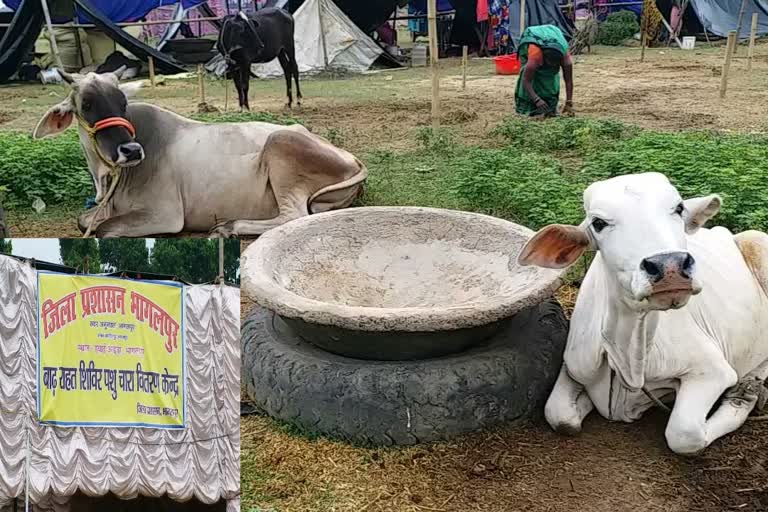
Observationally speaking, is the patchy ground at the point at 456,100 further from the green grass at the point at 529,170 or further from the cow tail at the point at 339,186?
the cow tail at the point at 339,186

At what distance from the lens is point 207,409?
68.2 inches

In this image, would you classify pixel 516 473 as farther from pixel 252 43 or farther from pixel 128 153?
pixel 252 43

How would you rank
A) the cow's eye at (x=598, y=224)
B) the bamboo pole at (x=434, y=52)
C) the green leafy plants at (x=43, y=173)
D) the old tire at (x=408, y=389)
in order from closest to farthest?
the cow's eye at (x=598, y=224) < the old tire at (x=408, y=389) < the green leafy plants at (x=43, y=173) < the bamboo pole at (x=434, y=52)

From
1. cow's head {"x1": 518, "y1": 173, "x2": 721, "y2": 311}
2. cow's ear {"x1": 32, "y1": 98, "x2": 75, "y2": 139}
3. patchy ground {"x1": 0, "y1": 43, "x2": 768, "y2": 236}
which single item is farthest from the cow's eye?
patchy ground {"x1": 0, "y1": 43, "x2": 768, "y2": 236}

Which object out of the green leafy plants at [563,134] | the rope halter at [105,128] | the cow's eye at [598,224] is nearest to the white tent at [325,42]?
the green leafy plants at [563,134]

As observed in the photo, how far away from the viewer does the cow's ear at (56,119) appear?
4.71 m

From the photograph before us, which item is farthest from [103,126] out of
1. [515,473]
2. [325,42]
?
[325,42]

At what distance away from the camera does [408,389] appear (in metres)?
2.94

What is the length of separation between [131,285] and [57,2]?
1518 centimetres

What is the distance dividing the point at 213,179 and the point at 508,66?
10614 mm

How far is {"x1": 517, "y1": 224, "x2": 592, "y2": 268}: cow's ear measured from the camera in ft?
8.89

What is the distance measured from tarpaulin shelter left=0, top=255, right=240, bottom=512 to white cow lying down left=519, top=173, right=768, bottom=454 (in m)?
1.27

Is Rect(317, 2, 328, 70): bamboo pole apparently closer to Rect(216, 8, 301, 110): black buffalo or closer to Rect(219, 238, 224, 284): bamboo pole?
Rect(216, 8, 301, 110): black buffalo

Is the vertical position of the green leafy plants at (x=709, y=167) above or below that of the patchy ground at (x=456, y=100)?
above
